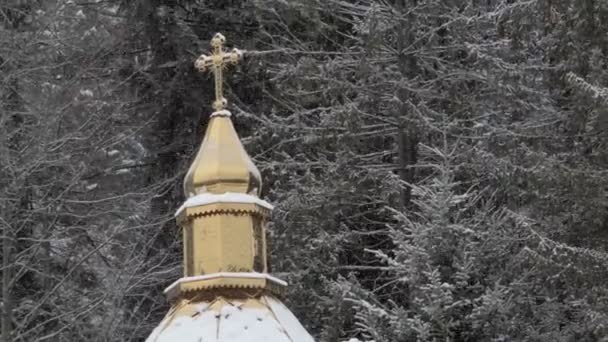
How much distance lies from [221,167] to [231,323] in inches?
41.3

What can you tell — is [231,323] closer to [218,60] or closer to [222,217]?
[222,217]

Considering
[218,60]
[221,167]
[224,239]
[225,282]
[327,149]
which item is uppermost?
[218,60]

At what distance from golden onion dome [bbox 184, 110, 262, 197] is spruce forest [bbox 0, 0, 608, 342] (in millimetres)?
4567

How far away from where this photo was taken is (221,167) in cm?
630

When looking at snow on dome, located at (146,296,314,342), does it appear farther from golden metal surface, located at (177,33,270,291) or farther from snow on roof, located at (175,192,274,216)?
snow on roof, located at (175,192,274,216)

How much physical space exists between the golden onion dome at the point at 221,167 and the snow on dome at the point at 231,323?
716 mm

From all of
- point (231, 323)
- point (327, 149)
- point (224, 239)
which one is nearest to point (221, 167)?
point (224, 239)

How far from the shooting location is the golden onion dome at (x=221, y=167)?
247 inches

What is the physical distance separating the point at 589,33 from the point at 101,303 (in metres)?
7.13

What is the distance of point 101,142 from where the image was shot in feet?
48.8

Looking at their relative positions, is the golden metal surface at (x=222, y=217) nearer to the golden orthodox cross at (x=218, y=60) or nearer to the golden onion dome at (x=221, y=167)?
the golden onion dome at (x=221, y=167)

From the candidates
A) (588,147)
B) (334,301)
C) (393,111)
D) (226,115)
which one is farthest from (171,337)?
(393,111)

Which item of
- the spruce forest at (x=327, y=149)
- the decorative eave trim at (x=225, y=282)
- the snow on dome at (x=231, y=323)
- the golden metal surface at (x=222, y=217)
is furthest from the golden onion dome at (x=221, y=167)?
the spruce forest at (x=327, y=149)

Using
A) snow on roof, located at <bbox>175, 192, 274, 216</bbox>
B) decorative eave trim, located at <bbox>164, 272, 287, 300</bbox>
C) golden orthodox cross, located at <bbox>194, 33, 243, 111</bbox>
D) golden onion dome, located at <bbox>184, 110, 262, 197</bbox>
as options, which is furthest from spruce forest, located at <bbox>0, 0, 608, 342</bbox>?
decorative eave trim, located at <bbox>164, 272, 287, 300</bbox>
